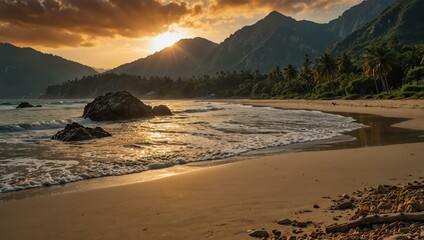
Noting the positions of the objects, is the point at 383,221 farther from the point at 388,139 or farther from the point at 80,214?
the point at 388,139

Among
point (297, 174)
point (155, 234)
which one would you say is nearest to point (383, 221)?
A: point (155, 234)

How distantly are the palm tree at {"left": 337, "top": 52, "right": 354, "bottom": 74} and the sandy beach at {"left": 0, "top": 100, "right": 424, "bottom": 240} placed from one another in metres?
87.1

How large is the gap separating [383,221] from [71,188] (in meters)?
7.68

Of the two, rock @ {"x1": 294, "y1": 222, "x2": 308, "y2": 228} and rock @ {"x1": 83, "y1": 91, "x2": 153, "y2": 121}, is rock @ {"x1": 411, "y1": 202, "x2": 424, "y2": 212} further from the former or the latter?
rock @ {"x1": 83, "y1": 91, "x2": 153, "y2": 121}

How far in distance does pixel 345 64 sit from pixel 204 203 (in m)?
94.4

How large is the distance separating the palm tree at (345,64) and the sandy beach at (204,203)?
87.1 m

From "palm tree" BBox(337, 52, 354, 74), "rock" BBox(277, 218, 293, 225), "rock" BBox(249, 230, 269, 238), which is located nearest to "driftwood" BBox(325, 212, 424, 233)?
"rock" BBox(277, 218, 293, 225)

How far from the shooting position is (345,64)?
301 ft

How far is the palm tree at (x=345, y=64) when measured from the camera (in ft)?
298

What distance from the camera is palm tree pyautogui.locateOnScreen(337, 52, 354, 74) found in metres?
90.9

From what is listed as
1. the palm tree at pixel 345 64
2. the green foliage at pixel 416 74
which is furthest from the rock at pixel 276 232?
the palm tree at pixel 345 64

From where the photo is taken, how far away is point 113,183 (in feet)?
31.2

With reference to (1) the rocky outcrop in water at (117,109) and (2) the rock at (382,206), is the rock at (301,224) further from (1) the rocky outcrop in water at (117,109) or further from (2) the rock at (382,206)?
(1) the rocky outcrop in water at (117,109)

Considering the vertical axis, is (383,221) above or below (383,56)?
below
